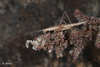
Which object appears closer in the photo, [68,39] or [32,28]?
[68,39]

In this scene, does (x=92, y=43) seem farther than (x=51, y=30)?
Yes

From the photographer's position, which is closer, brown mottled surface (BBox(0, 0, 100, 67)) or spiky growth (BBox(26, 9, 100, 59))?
spiky growth (BBox(26, 9, 100, 59))

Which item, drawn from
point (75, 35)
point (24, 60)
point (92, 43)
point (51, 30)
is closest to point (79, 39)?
point (75, 35)

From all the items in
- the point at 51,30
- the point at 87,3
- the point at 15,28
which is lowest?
the point at 51,30

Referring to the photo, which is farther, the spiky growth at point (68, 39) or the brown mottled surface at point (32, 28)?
the brown mottled surface at point (32, 28)

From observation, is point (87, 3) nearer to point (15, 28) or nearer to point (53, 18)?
point (53, 18)

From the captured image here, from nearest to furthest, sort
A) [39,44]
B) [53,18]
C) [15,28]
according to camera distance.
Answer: [39,44] < [15,28] < [53,18]

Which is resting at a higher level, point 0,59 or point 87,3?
point 87,3

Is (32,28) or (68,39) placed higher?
(32,28)
